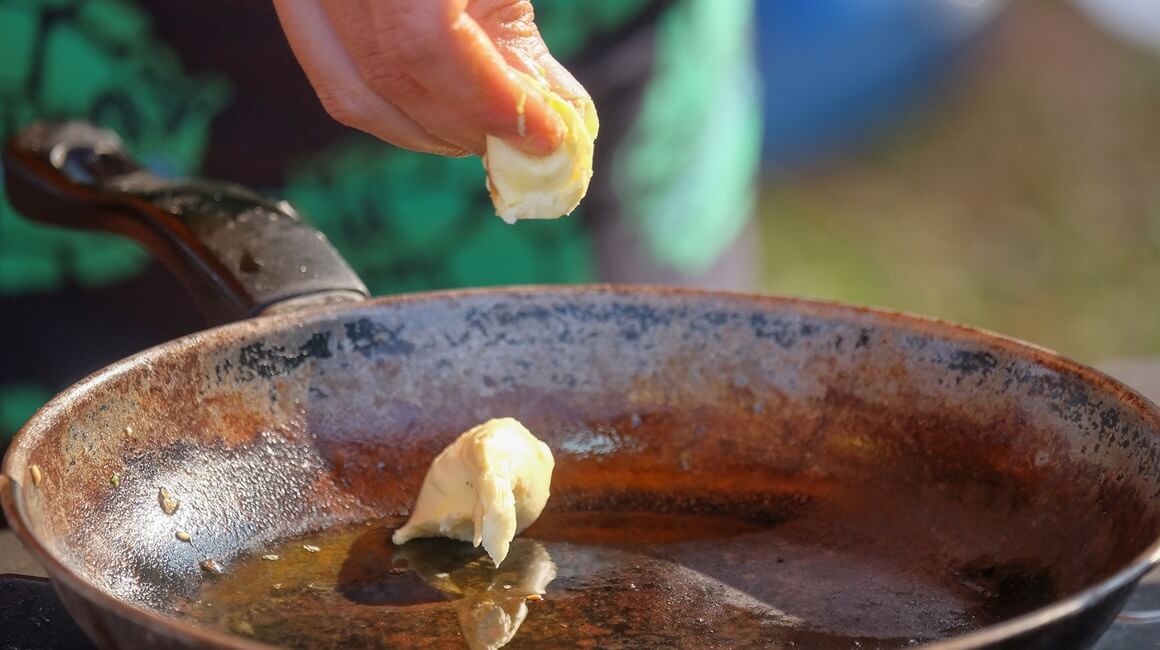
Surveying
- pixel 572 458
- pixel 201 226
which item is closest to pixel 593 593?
pixel 572 458

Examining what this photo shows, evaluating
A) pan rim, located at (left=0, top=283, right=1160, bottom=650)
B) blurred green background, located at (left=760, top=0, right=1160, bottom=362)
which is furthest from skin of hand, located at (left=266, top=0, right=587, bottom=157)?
blurred green background, located at (left=760, top=0, right=1160, bottom=362)

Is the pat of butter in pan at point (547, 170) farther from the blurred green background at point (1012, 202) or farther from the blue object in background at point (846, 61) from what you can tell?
the blue object in background at point (846, 61)

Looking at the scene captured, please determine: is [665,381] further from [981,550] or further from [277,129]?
[277,129]

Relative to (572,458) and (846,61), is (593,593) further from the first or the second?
(846,61)

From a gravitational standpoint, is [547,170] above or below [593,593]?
above

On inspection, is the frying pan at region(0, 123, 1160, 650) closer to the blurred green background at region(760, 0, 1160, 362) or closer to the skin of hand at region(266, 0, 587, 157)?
the skin of hand at region(266, 0, 587, 157)

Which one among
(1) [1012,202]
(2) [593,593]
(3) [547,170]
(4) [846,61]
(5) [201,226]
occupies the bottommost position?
(2) [593,593]

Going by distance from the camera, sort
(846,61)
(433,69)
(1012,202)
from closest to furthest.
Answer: (433,69) → (846,61) → (1012,202)
